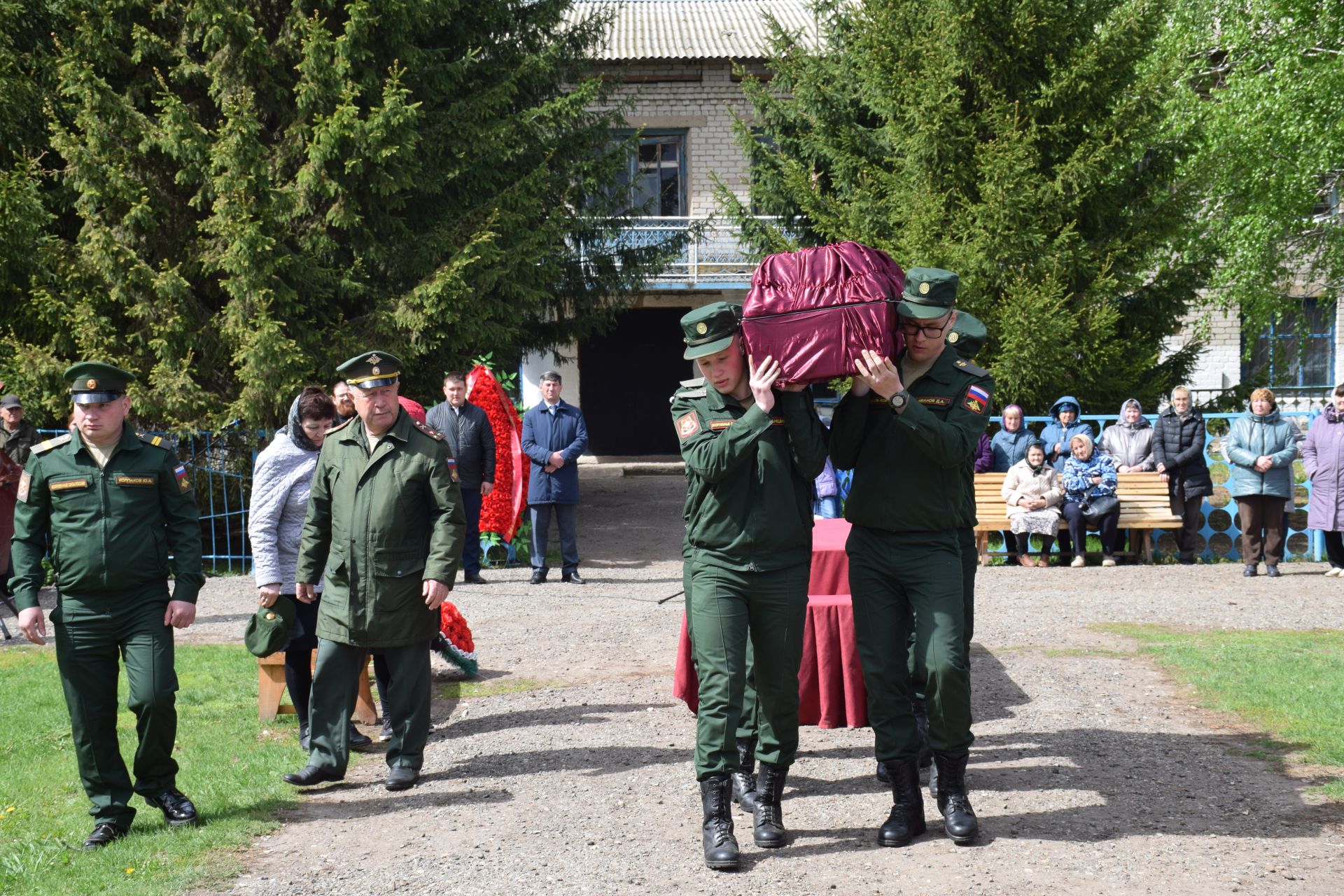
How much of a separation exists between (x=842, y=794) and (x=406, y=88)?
9.48m

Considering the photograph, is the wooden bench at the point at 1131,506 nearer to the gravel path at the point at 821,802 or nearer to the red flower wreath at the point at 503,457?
the gravel path at the point at 821,802

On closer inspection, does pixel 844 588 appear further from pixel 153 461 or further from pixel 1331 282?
pixel 1331 282

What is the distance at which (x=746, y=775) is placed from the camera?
523 centimetres

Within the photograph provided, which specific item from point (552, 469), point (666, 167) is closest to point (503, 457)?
point (552, 469)

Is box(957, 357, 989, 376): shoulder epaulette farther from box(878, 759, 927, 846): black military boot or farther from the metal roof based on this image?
the metal roof

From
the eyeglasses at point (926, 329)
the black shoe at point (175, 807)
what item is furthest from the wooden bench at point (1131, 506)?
the black shoe at point (175, 807)

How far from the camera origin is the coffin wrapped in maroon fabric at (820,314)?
15.4 ft

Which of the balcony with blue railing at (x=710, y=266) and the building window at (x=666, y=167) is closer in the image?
the balcony with blue railing at (x=710, y=266)

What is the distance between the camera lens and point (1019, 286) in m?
13.9

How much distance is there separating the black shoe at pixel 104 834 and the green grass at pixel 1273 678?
16.8 feet

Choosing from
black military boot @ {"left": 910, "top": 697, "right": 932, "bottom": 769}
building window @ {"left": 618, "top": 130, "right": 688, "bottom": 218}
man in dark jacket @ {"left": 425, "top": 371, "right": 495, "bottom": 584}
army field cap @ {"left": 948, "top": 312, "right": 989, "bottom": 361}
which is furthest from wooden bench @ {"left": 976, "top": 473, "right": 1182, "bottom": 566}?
building window @ {"left": 618, "top": 130, "right": 688, "bottom": 218}

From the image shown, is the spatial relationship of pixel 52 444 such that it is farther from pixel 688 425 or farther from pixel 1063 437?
pixel 1063 437

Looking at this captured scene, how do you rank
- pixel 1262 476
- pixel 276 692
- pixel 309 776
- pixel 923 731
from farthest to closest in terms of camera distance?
pixel 1262 476, pixel 276 692, pixel 309 776, pixel 923 731

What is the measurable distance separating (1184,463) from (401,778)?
9.71 meters
